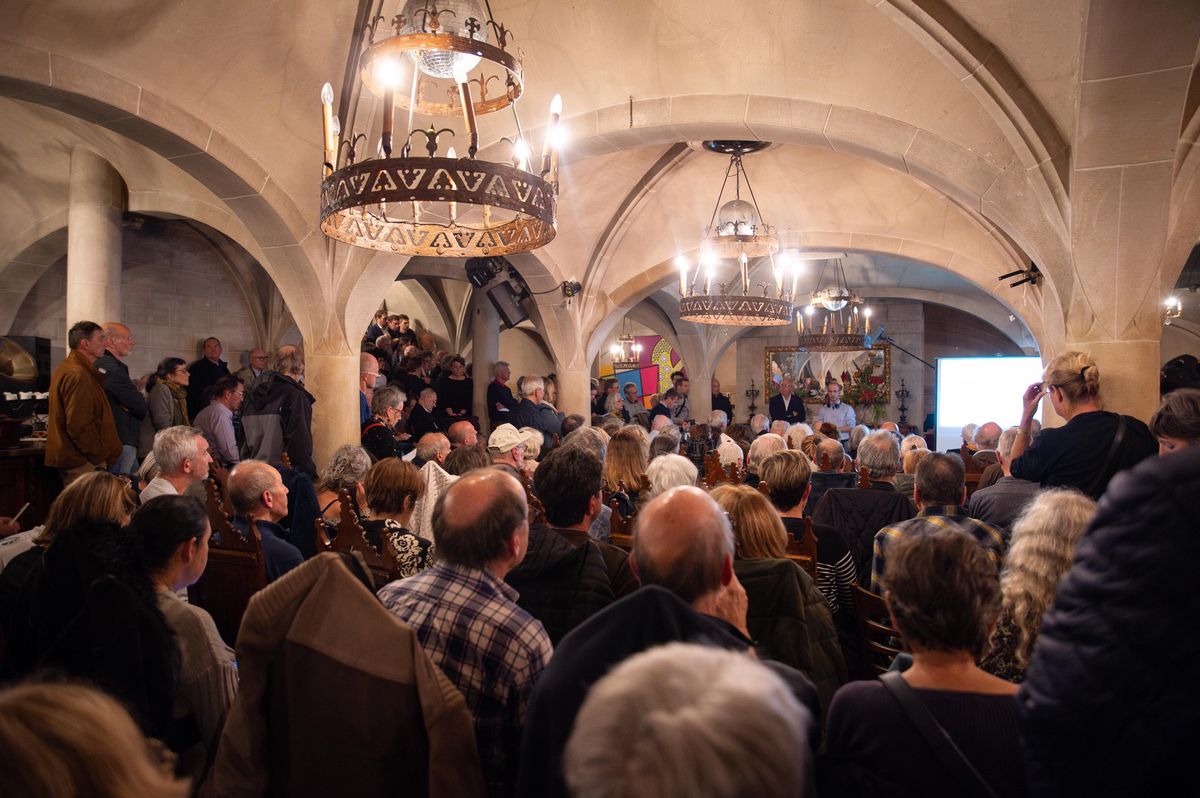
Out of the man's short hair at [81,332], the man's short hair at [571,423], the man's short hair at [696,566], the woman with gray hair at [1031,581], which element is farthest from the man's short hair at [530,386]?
the man's short hair at [696,566]

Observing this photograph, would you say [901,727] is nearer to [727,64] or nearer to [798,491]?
[798,491]

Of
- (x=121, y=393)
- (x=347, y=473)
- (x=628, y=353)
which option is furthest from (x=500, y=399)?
(x=628, y=353)

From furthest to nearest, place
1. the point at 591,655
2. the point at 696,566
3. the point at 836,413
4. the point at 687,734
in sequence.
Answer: the point at 836,413 < the point at 696,566 < the point at 591,655 < the point at 687,734

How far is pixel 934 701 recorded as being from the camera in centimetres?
135

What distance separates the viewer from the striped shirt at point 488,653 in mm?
1720

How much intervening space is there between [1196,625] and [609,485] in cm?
372

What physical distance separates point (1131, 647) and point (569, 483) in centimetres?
186

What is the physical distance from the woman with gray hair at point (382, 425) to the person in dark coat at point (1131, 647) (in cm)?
472

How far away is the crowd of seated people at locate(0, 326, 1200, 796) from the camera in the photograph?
0.83m

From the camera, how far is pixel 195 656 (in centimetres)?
210

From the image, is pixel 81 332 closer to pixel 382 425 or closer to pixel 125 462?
→ pixel 125 462

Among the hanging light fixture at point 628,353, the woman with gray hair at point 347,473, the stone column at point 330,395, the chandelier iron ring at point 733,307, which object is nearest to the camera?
the woman with gray hair at point 347,473

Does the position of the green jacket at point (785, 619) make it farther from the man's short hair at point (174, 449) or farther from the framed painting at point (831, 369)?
the framed painting at point (831, 369)


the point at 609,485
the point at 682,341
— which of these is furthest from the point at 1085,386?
the point at 682,341
